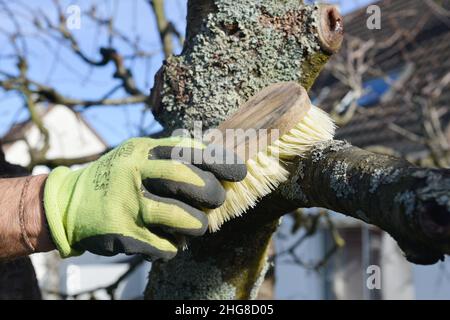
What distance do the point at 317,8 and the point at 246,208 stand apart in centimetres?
57

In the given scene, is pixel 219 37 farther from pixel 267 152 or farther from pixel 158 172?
pixel 158 172

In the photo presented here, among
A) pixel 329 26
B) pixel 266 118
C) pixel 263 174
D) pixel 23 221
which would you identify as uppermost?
pixel 329 26

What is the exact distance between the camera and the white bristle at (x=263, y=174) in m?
1.51

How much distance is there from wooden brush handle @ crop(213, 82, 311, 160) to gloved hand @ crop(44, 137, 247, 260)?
13 centimetres

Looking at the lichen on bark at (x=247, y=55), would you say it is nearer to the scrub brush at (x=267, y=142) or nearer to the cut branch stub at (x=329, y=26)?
the cut branch stub at (x=329, y=26)

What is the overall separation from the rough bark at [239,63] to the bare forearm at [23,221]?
1.44 ft

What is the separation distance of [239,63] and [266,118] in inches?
9.1

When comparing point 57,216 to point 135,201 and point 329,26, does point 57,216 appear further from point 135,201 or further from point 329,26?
point 329,26

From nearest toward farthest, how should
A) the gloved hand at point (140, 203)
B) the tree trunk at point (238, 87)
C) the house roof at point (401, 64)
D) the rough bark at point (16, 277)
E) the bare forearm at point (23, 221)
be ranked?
the gloved hand at point (140, 203) < the bare forearm at point (23, 221) < the tree trunk at point (238, 87) < the rough bark at point (16, 277) < the house roof at point (401, 64)

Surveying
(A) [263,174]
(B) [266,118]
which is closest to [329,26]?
(B) [266,118]

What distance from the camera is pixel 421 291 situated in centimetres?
725

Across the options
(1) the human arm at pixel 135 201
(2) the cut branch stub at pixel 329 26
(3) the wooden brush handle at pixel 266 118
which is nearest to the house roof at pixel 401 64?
(2) the cut branch stub at pixel 329 26

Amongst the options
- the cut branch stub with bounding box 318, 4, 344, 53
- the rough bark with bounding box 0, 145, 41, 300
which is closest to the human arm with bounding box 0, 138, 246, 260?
the cut branch stub with bounding box 318, 4, 344, 53

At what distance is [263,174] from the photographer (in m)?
1.52
